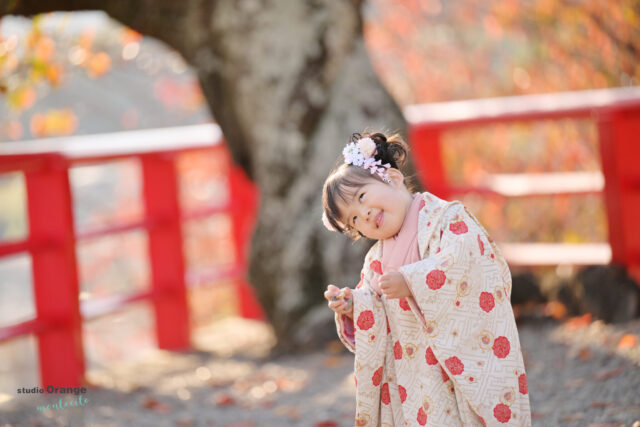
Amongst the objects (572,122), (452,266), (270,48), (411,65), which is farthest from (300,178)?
(411,65)

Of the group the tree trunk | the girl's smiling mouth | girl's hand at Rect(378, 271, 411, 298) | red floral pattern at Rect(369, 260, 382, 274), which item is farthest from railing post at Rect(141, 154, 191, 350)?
girl's hand at Rect(378, 271, 411, 298)

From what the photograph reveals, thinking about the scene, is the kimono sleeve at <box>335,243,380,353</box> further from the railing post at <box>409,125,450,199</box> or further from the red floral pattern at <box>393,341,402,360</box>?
the railing post at <box>409,125,450,199</box>

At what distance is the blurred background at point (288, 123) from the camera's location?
458 cm

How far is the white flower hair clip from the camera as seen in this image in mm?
2430

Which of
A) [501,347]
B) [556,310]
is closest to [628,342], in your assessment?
[556,310]

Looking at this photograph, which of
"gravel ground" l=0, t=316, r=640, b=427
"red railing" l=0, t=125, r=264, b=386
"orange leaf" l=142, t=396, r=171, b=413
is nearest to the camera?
"gravel ground" l=0, t=316, r=640, b=427

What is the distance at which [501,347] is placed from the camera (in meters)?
2.39

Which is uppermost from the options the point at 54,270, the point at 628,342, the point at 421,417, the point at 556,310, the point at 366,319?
the point at 366,319

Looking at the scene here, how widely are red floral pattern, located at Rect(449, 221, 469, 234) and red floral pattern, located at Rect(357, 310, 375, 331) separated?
0.35 meters

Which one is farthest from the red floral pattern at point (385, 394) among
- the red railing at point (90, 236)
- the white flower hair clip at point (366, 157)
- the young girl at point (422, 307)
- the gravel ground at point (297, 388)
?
the red railing at point (90, 236)

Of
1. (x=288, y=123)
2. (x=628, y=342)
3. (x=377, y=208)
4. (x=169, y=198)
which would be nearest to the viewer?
(x=377, y=208)

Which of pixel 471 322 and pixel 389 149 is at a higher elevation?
pixel 389 149

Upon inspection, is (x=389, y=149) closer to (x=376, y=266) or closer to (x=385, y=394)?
(x=376, y=266)

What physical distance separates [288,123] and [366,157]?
223cm
